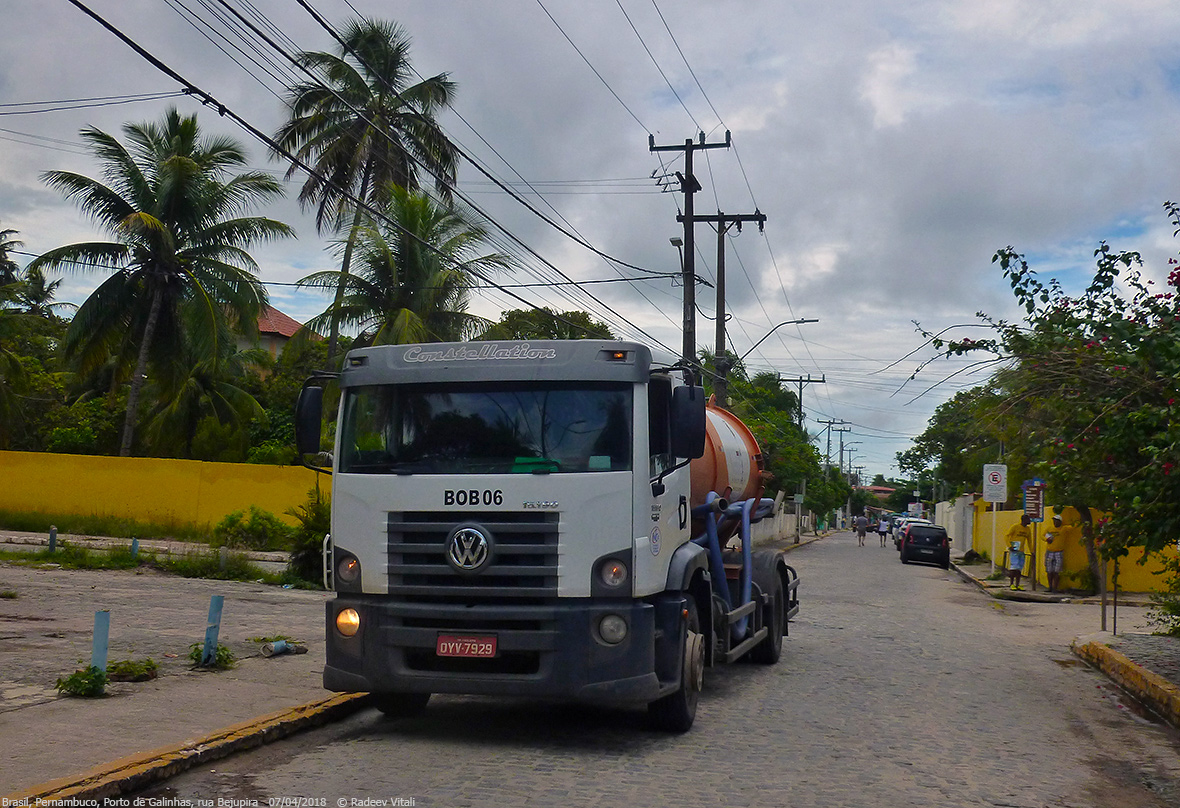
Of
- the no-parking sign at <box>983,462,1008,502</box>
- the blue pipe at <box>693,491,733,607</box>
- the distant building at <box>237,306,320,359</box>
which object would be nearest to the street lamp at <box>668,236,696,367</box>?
the no-parking sign at <box>983,462,1008,502</box>

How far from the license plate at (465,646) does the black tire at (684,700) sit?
129 centimetres

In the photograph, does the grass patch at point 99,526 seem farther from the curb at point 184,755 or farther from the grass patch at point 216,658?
the curb at point 184,755

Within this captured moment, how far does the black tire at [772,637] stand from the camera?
11398 millimetres

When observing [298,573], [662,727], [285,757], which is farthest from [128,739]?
[298,573]

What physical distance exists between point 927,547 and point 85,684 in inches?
1313

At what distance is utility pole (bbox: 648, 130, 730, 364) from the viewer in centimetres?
2508

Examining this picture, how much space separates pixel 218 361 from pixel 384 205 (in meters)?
Answer: 6.12

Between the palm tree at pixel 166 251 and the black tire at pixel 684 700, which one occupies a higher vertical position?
the palm tree at pixel 166 251

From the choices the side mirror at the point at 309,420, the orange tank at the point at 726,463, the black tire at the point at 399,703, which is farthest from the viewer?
the orange tank at the point at 726,463

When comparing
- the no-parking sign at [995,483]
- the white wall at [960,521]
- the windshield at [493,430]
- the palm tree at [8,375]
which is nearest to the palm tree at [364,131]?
the palm tree at [8,375]

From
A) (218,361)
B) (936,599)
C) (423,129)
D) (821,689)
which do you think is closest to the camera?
(821,689)

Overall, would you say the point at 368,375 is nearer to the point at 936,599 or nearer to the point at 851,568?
the point at 936,599

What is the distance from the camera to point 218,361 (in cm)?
2734

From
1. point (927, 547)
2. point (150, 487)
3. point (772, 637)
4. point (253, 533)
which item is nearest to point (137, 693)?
point (772, 637)
